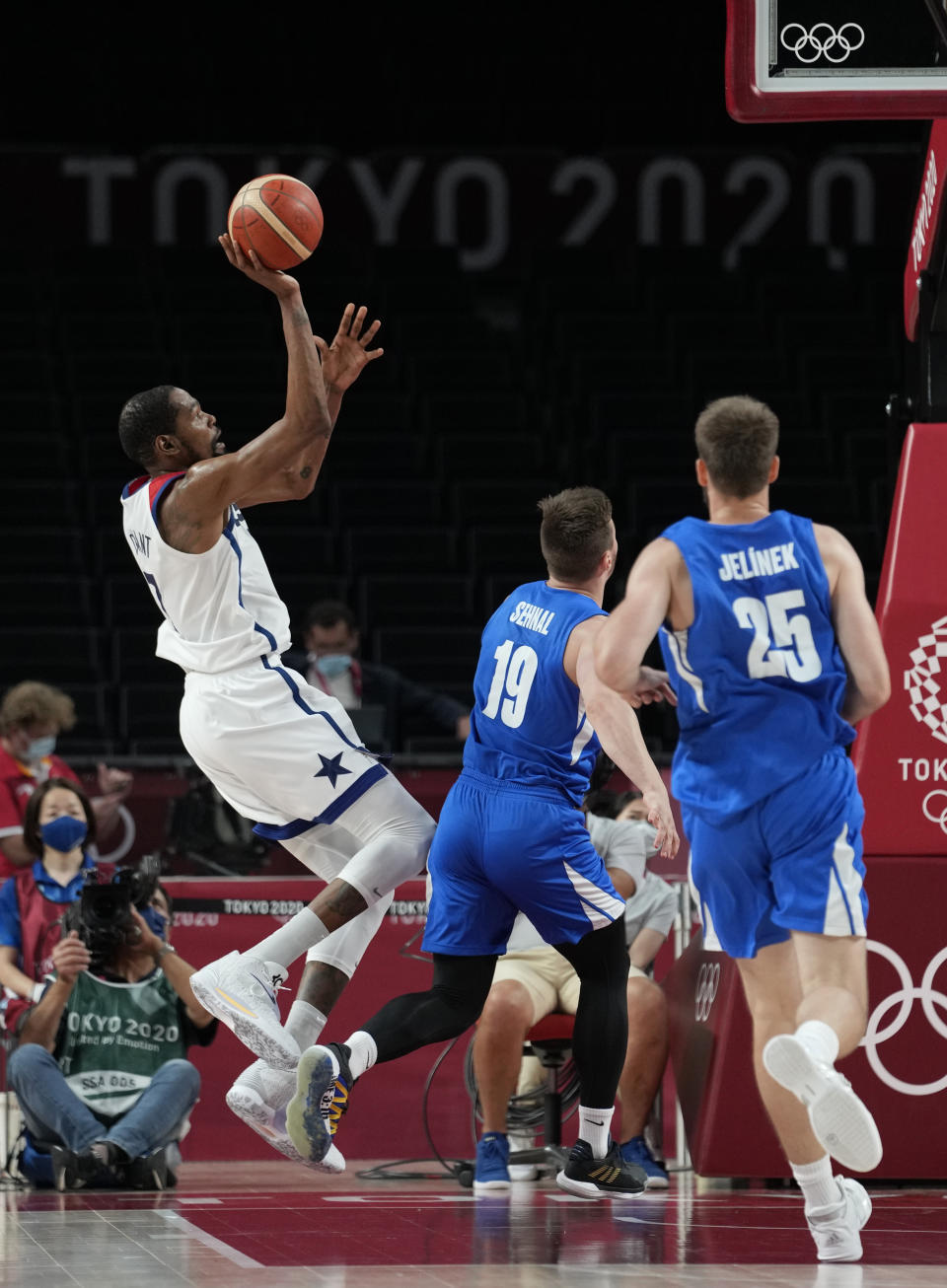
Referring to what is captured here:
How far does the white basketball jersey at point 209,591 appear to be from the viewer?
5.86 metres

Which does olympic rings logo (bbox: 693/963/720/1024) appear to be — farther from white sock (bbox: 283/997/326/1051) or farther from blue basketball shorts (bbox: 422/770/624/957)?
white sock (bbox: 283/997/326/1051)

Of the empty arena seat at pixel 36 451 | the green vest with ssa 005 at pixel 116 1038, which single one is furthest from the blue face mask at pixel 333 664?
the empty arena seat at pixel 36 451

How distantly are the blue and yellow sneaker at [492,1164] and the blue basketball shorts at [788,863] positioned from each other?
2291 millimetres

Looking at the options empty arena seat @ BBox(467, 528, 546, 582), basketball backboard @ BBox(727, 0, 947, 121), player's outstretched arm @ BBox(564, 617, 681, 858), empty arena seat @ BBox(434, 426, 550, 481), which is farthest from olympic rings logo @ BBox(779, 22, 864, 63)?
empty arena seat @ BBox(434, 426, 550, 481)

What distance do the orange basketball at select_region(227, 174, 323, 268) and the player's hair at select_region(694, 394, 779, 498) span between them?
1.43 meters

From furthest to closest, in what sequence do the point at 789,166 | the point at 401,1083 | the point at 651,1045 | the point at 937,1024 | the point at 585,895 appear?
the point at 789,166
the point at 401,1083
the point at 651,1045
the point at 937,1024
the point at 585,895

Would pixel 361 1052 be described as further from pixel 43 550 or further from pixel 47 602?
pixel 43 550

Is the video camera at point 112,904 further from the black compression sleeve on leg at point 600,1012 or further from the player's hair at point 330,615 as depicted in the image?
the player's hair at point 330,615

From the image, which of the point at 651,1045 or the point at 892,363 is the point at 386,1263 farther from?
the point at 892,363

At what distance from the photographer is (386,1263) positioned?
16.7 feet

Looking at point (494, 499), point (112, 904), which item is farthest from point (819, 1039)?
point (494, 499)

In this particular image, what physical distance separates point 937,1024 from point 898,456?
2.24 metres

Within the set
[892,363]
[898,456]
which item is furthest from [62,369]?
[898,456]

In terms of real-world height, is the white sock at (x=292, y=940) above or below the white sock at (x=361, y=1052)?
above
